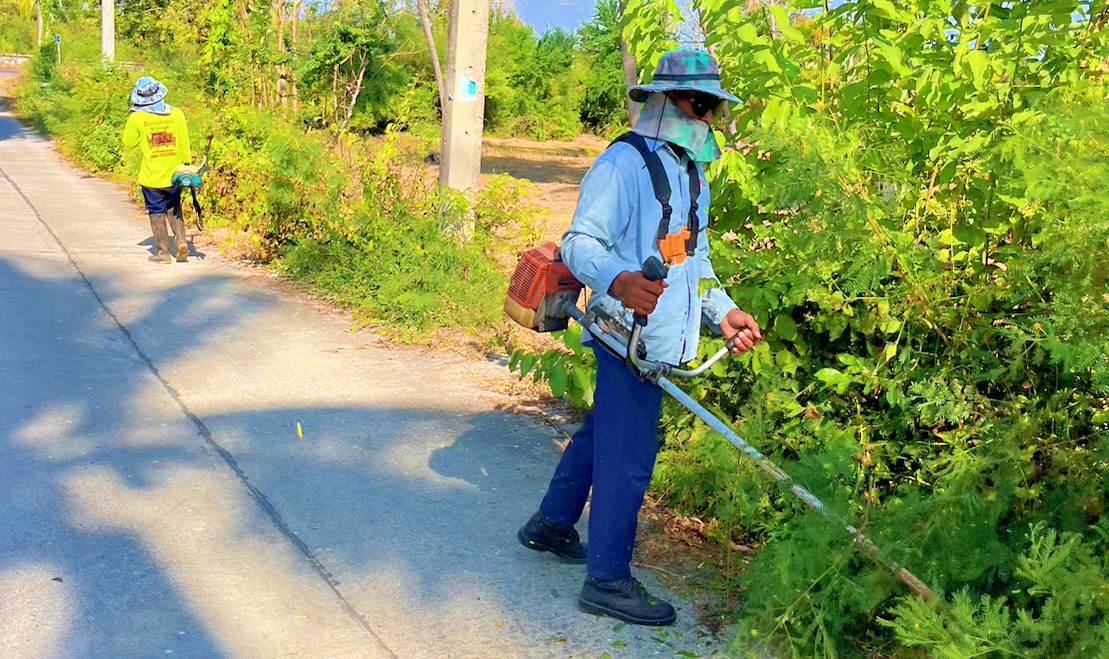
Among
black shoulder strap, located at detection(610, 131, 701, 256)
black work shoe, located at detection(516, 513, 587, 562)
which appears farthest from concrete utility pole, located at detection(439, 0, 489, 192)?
black shoulder strap, located at detection(610, 131, 701, 256)

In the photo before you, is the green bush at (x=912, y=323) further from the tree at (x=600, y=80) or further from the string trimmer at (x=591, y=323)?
the tree at (x=600, y=80)

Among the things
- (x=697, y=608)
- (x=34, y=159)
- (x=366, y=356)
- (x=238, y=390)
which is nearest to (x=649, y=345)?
(x=697, y=608)

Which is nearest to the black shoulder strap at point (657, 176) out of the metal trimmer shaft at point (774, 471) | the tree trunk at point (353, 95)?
the metal trimmer shaft at point (774, 471)

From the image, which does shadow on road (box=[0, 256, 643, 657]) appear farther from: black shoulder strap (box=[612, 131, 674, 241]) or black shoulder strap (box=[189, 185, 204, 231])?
black shoulder strap (box=[189, 185, 204, 231])

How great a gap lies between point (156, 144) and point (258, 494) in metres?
6.33

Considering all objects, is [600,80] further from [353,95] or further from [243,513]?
[243,513]

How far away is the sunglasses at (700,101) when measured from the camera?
424 cm

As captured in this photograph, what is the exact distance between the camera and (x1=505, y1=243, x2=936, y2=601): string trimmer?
166 inches

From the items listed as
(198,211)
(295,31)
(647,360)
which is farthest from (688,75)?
(295,31)

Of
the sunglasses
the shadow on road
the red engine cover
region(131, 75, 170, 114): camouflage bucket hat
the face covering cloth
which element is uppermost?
the sunglasses

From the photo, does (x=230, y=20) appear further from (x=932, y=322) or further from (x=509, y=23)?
(x=509, y=23)

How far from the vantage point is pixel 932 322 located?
4750 millimetres

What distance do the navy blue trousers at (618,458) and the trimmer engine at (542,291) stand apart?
222 millimetres

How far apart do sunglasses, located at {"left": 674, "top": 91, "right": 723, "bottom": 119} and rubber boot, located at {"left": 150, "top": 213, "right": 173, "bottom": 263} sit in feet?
25.8
